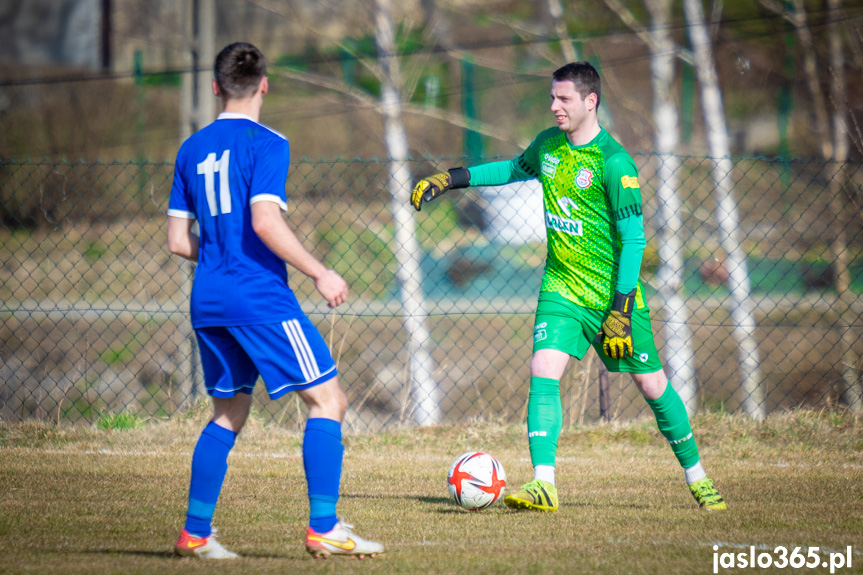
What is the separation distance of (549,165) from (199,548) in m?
2.51

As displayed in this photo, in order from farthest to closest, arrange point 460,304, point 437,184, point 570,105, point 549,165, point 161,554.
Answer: point 460,304
point 437,184
point 549,165
point 570,105
point 161,554

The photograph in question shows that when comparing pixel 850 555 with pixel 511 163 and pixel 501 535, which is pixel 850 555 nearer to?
pixel 501 535

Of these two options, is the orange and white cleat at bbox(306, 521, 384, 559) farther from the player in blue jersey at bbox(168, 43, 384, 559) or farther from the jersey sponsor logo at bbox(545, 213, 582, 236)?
the jersey sponsor logo at bbox(545, 213, 582, 236)

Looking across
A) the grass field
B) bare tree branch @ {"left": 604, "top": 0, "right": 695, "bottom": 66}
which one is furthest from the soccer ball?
bare tree branch @ {"left": 604, "top": 0, "right": 695, "bottom": 66}

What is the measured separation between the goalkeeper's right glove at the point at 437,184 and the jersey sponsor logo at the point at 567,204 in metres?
0.58

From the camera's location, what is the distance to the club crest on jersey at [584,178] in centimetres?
425

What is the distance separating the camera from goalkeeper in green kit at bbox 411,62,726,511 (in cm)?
413

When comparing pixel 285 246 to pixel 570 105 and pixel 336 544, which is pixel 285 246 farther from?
pixel 570 105

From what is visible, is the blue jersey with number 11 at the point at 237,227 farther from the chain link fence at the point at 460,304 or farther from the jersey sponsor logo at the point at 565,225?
the chain link fence at the point at 460,304

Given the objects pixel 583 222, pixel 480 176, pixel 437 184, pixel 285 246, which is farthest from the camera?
pixel 480 176

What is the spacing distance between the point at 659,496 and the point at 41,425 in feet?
14.9

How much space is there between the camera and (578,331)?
4281 mm

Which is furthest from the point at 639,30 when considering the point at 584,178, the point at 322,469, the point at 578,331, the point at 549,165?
the point at 322,469

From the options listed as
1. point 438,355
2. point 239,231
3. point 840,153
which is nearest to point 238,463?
point 239,231
